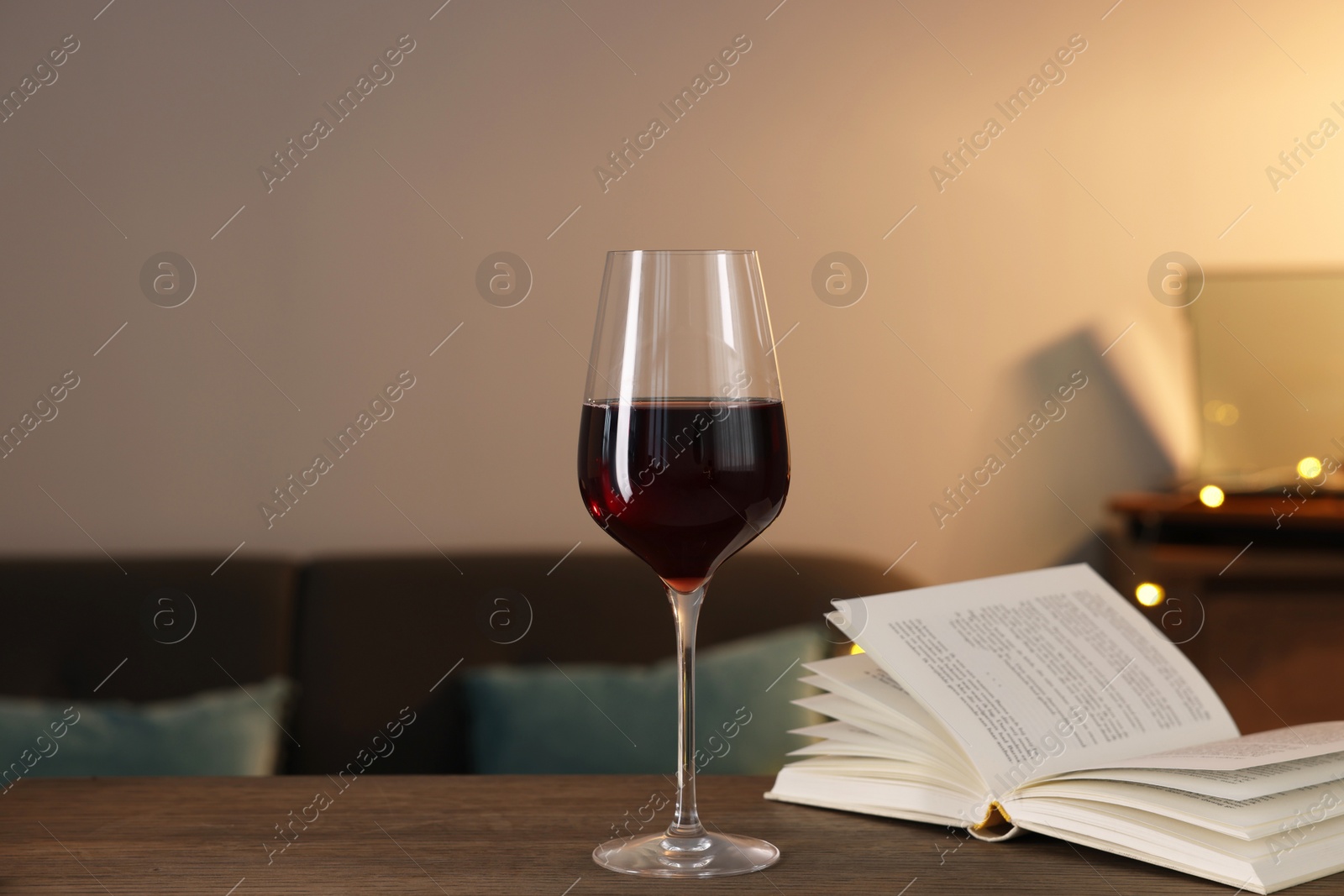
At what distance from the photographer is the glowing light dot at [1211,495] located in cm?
Answer: 241

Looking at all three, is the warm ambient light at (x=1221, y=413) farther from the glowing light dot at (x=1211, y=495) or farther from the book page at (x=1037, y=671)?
the book page at (x=1037, y=671)

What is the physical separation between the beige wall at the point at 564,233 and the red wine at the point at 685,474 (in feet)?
5.39

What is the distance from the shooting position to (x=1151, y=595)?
7.68ft

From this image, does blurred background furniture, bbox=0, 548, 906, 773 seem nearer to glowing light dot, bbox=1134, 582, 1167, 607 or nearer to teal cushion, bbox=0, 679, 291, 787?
teal cushion, bbox=0, 679, 291, 787

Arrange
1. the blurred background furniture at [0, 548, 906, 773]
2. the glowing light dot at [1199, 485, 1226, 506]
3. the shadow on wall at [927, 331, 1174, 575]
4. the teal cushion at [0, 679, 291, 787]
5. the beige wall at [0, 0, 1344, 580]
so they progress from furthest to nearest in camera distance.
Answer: the shadow on wall at [927, 331, 1174, 575] < the glowing light dot at [1199, 485, 1226, 506] < the beige wall at [0, 0, 1344, 580] < the blurred background furniture at [0, 548, 906, 773] < the teal cushion at [0, 679, 291, 787]

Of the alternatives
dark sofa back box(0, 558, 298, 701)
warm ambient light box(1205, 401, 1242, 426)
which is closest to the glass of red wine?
dark sofa back box(0, 558, 298, 701)

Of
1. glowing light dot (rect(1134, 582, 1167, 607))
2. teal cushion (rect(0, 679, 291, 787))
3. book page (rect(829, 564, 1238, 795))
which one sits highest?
glowing light dot (rect(1134, 582, 1167, 607))

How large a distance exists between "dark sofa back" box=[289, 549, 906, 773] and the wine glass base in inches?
56.1

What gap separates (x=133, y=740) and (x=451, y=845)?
1.34 m

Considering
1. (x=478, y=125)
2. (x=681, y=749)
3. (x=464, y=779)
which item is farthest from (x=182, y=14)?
(x=681, y=749)

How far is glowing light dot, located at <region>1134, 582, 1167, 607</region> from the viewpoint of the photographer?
91.8 inches

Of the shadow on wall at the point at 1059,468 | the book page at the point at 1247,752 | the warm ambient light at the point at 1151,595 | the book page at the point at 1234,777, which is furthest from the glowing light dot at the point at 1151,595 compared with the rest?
the book page at the point at 1234,777

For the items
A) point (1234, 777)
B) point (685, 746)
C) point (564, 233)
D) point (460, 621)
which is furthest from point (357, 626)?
point (1234, 777)

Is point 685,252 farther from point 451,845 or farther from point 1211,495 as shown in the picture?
point 1211,495
